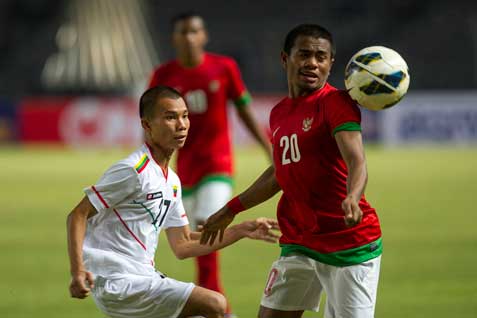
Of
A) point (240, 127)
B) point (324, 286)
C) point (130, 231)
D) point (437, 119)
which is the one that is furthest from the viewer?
point (240, 127)

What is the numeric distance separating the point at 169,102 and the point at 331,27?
3582 centimetres

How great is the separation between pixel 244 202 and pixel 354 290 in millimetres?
984

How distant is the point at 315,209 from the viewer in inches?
242

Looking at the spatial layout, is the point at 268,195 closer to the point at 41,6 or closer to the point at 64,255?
the point at 64,255

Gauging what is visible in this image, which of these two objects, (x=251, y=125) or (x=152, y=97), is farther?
(x=251, y=125)

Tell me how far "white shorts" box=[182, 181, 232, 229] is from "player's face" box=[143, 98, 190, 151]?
358 cm

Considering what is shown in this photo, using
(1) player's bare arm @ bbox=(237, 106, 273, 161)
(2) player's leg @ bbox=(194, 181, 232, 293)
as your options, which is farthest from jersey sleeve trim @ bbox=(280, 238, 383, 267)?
(1) player's bare arm @ bbox=(237, 106, 273, 161)

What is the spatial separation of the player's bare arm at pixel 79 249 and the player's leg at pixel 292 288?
1220 millimetres

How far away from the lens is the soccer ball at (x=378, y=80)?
5820 mm

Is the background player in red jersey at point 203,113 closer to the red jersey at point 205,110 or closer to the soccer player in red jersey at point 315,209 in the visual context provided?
the red jersey at point 205,110

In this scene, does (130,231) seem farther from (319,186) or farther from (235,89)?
(235,89)

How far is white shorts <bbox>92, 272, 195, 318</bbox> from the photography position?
5910 mm

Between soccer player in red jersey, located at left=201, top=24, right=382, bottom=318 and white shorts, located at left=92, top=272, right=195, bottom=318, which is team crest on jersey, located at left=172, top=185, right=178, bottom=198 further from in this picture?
white shorts, located at left=92, top=272, right=195, bottom=318

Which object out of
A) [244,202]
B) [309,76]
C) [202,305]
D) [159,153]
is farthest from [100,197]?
[309,76]
